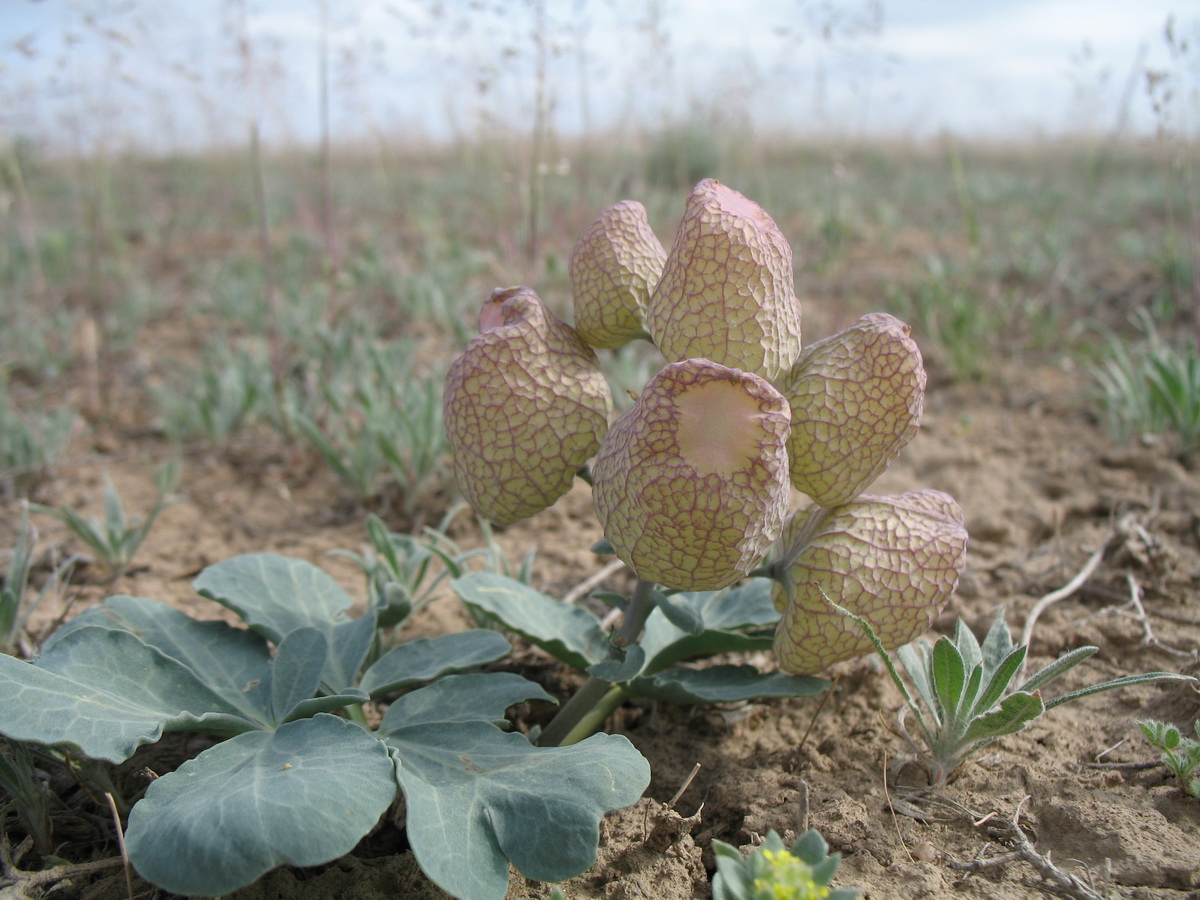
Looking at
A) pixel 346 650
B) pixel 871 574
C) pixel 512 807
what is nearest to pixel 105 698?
pixel 346 650

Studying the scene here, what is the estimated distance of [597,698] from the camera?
147cm

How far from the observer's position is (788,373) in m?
1.22

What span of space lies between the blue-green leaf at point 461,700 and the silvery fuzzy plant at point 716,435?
14cm

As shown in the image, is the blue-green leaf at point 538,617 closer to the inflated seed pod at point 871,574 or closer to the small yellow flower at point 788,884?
the inflated seed pod at point 871,574

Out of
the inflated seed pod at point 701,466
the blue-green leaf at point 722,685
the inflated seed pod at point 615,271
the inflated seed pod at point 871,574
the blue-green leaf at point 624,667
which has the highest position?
the inflated seed pod at point 615,271

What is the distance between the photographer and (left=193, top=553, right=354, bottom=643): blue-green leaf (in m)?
1.53

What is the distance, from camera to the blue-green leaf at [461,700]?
136 cm

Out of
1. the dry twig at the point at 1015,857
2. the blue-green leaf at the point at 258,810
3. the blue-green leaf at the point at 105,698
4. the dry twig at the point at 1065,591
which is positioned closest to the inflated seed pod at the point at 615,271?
the blue-green leaf at the point at 258,810

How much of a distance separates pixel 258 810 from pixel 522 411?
0.60 m

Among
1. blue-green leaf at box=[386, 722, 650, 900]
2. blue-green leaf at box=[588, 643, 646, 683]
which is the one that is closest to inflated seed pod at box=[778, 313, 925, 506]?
blue-green leaf at box=[588, 643, 646, 683]

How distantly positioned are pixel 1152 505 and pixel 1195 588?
16.6 inches

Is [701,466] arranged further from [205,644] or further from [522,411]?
[205,644]

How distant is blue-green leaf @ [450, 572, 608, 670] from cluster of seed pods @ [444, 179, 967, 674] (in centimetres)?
27

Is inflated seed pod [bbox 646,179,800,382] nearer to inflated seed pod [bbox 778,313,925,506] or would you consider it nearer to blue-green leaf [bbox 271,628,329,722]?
inflated seed pod [bbox 778,313,925,506]
